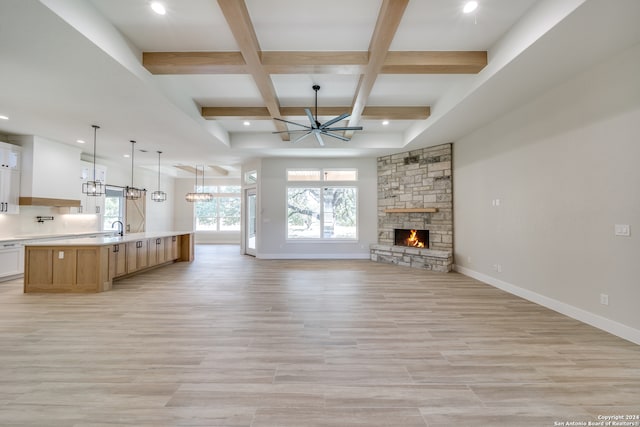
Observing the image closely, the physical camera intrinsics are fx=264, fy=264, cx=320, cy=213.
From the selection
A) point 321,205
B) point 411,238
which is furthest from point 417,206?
point 321,205

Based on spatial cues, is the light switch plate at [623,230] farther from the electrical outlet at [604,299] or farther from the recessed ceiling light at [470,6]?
the recessed ceiling light at [470,6]

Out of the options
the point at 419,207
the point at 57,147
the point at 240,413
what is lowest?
the point at 240,413

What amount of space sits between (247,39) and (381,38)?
4.69 feet

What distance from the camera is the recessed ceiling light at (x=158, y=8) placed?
259 centimetres

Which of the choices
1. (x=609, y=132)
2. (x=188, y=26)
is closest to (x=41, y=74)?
(x=188, y=26)

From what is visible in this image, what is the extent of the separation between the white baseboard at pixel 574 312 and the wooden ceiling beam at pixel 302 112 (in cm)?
337

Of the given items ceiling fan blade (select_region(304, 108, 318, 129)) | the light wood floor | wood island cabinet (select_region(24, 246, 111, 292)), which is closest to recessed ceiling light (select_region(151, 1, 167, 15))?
ceiling fan blade (select_region(304, 108, 318, 129))

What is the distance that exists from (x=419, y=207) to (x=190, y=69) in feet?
18.2

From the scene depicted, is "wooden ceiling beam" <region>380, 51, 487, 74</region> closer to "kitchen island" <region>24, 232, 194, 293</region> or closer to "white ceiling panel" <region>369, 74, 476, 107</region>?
"white ceiling panel" <region>369, 74, 476, 107</region>

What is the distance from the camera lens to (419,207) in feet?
21.8

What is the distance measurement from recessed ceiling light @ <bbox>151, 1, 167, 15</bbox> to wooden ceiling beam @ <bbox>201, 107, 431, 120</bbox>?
7.67 feet

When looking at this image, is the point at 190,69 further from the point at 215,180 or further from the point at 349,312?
the point at 215,180

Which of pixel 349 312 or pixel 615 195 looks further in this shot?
pixel 349 312

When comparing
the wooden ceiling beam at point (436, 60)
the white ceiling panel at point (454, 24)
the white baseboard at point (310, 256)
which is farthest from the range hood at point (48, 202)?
the white ceiling panel at point (454, 24)
